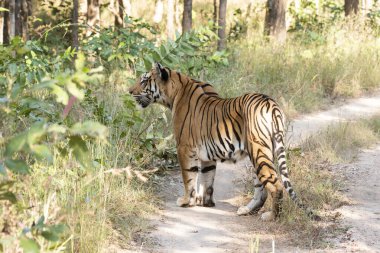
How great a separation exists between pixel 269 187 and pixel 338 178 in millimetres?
1391

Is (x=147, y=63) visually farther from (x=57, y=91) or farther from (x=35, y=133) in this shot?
(x=35, y=133)

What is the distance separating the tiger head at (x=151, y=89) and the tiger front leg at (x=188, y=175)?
27.2 inches

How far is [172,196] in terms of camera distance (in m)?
7.95

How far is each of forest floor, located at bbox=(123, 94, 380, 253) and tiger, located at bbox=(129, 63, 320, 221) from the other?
0.21 meters

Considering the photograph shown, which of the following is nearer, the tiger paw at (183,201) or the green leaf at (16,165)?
the green leaf at (16,165)

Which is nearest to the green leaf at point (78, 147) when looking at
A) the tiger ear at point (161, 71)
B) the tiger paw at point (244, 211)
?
the tiger paw at point (244, 211)

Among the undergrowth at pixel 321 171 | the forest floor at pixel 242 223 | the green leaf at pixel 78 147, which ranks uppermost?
the green leaf at pixel 78 147

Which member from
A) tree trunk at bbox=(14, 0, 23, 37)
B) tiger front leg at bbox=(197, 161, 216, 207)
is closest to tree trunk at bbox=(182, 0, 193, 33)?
tree trunk at bbox=(14, 0, 23, 37)

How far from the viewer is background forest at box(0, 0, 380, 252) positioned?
3.52 m

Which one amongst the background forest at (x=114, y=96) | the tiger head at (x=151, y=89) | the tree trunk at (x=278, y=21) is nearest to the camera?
the background forest at (x=114, y=96)

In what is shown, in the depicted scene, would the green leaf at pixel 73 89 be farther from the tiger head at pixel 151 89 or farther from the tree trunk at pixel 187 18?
the tree trunk at pixel 187 18

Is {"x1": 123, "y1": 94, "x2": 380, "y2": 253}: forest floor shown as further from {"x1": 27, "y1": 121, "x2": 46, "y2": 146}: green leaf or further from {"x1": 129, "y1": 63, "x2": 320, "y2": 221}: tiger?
{"x1": 27, "y1": 121, "x2": 46, "y2": 146}: green leaf

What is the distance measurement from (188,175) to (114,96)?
219 cm

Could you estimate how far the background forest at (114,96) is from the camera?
3.52 m
